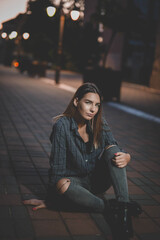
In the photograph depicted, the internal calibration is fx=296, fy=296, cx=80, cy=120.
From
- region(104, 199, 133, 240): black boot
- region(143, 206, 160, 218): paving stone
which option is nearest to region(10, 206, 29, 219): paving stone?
region(104, 199, 133, 240): black boot

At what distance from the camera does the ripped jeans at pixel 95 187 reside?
8.55 feet

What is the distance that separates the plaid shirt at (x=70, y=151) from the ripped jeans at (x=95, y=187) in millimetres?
84

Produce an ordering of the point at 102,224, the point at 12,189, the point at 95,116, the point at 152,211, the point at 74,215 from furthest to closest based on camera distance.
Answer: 1. the point at 12,189
2. the point at 152,211
3. the point at 95,116
4. the point at 74,215
5. the point at 102,224

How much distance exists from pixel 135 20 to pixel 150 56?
640 inches

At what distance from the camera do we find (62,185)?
8.70 ft

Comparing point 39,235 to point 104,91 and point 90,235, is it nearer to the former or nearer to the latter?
point 90,235

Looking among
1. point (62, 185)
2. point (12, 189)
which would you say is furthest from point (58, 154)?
point (12, 189)

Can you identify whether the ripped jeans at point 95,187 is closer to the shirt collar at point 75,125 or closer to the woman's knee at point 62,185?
the woman's knee at point 62,185

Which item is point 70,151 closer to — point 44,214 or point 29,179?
point 44,214

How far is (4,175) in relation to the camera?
362 centimetres

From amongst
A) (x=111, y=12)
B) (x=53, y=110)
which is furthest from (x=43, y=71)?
(x=53, y=110)

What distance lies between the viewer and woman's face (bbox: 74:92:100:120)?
272cm

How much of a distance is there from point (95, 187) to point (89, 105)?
848mm

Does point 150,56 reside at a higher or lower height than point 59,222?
higher
